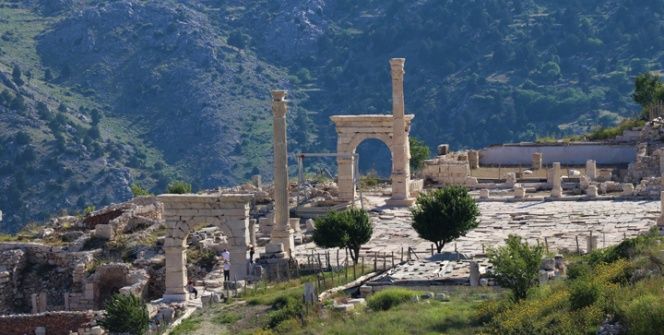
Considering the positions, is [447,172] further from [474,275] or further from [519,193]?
[474,275]

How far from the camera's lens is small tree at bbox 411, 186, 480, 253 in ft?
214

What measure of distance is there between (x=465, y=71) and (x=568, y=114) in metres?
14.0

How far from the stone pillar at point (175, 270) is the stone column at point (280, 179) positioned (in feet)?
15.8

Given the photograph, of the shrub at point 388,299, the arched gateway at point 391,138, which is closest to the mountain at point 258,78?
the arched gateway at point 391,138

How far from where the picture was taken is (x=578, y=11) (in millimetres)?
170250

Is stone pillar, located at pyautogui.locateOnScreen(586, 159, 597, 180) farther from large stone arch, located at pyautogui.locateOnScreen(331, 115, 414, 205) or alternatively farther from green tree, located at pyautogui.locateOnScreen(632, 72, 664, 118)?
green tree, located at pyautogui.locateOnScreen(632, 72, 664, 118)

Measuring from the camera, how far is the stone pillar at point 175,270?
6506 centimetres

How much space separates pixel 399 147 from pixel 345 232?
16352 mm

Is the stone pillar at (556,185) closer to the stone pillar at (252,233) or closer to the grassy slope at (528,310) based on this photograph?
the stone pillar at (252,233)

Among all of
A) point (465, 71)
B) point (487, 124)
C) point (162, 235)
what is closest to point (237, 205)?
point (162, 235)

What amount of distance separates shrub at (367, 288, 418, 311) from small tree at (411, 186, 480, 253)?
868 centimetres

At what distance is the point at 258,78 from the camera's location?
15600cm

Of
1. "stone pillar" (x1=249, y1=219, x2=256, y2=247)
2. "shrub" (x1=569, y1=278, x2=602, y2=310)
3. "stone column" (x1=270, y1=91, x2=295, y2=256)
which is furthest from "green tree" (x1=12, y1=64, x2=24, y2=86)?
"shrub" (x1=569, y1=278, x2=602, y2=310)

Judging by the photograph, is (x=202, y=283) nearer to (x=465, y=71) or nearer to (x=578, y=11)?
(x=465, y=71)
